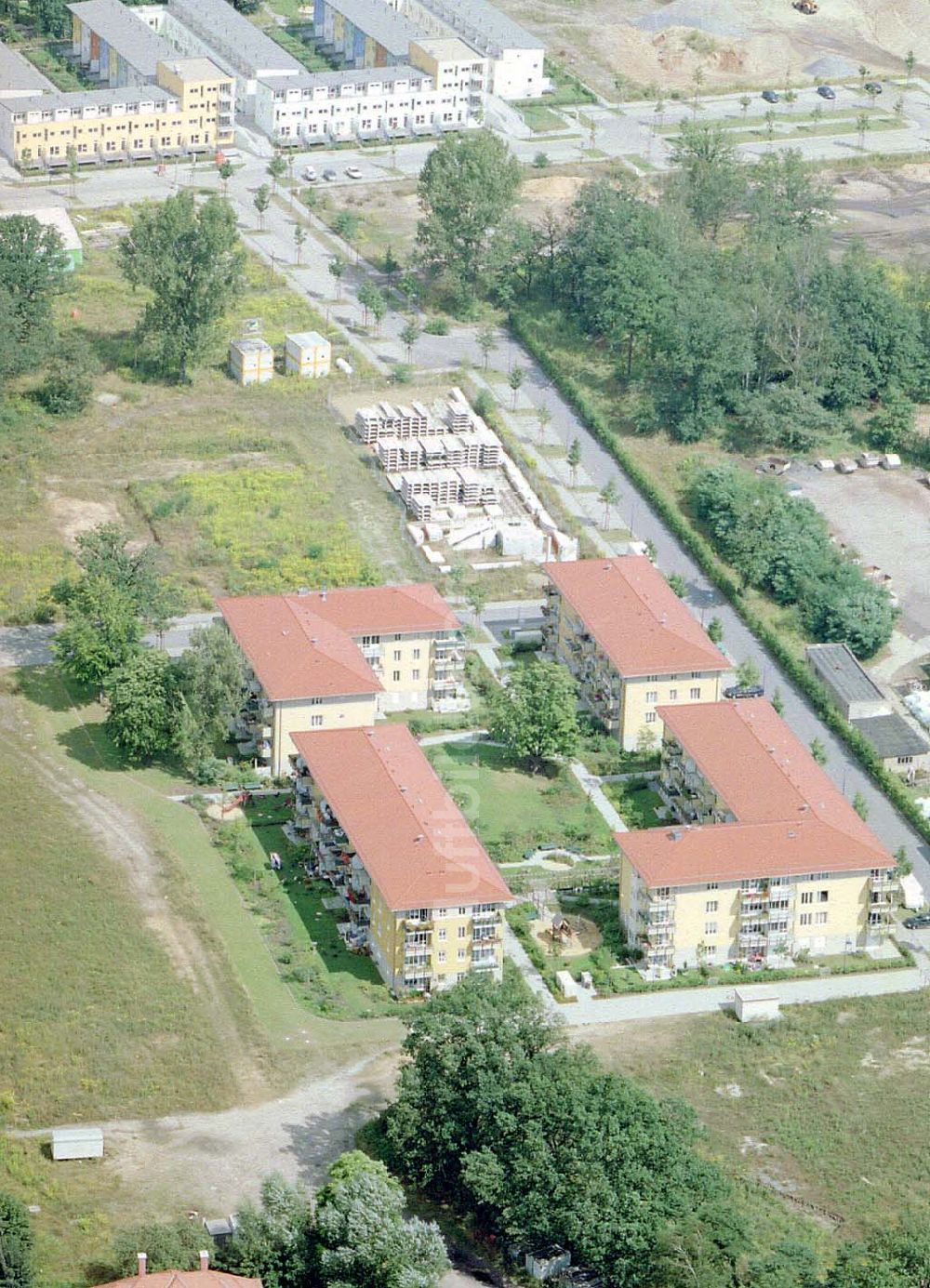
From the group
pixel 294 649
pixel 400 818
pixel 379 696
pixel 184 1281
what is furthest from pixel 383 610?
pixel 184 1281

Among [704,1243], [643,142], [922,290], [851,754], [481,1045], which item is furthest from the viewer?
[643,142]

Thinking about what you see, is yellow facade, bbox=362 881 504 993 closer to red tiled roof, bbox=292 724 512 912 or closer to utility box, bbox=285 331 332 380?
red tiled roof, bbox=292 724 512 912

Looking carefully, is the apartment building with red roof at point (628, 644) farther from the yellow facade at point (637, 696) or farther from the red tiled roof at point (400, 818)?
the red tiled roof at point (400, 818)

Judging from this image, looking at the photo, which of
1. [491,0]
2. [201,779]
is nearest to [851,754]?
[201,779]

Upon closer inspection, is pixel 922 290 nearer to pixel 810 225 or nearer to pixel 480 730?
pixel 810 225

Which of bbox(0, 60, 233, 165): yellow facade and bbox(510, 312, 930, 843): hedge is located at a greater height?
bbox(0, 60, 233, 165): yellow facade

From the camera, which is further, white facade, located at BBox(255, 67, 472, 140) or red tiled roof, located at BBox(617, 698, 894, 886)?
white facade, located at BBox(255, 67, 472, 140)

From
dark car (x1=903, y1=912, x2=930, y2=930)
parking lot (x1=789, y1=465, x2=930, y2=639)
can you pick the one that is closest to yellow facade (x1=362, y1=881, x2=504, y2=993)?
dark car (x1=903, y1=912, x2=930, y2=930)
